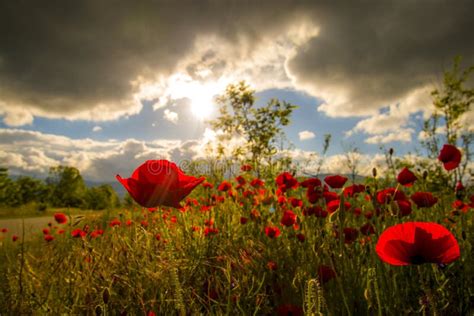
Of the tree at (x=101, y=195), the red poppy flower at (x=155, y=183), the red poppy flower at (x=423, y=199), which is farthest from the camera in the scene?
the tree at (x=101, y=195)

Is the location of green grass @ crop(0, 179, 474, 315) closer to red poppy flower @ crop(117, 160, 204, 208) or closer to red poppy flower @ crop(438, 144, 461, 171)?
red poppy flower @ crop(117, 160, 204, 208)

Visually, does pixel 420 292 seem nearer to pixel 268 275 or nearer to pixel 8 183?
pixel 268 275

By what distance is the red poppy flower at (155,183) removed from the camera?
112 cm

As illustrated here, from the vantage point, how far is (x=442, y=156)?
192cm

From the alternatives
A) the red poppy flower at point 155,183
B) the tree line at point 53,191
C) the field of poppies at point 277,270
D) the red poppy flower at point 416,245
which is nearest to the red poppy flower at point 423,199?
the field of poppies at point 277,270

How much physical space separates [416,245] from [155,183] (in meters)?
0.89

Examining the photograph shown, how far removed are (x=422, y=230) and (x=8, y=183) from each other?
2905cm

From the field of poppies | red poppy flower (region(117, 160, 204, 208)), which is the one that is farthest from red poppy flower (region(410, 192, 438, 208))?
red poppy flower (region(117, 160, 204, 208))

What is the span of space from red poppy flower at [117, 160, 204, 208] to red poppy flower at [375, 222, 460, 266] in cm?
66

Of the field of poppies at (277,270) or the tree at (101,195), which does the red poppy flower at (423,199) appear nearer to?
the field of poppies at (277,270)

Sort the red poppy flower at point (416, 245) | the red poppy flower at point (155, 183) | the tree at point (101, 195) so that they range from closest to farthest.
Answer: the red poppy flower at point (416, 245)
the red poppy flower at point (155, 183)
the tree at point (101, 195)

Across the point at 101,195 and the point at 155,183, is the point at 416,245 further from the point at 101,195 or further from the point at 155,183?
the point at 101,195

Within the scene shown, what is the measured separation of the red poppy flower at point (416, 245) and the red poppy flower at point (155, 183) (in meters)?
0.66

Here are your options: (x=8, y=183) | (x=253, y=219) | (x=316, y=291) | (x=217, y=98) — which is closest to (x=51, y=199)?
(x=8, y=183)
